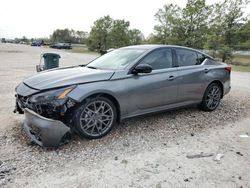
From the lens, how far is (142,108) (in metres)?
4.43

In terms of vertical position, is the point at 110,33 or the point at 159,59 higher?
the point at 110,33

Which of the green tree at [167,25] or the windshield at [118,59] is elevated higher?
the green tree at [167,25]

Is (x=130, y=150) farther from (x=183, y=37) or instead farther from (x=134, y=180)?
(x=183, y=37)

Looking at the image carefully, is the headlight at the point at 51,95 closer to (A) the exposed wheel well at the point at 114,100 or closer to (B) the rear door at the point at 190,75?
(A) the exposed wheel well at the point at 114,100

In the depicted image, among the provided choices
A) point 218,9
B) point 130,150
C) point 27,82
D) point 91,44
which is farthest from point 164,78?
point 91,44

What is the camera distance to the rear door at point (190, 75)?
5.02m

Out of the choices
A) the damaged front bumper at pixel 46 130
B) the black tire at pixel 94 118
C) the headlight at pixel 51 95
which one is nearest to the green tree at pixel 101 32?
the black tire at pixel 94 118

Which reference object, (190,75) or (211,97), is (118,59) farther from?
(211,97)

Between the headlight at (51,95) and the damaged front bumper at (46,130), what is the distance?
0.68ft

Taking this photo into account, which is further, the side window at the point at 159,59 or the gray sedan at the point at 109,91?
the side window at the point at 159,59

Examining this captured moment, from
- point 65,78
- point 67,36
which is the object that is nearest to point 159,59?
point 65,78

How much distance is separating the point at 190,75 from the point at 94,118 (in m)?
2.37

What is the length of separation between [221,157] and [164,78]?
1759mm

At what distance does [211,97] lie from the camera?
5.76m
